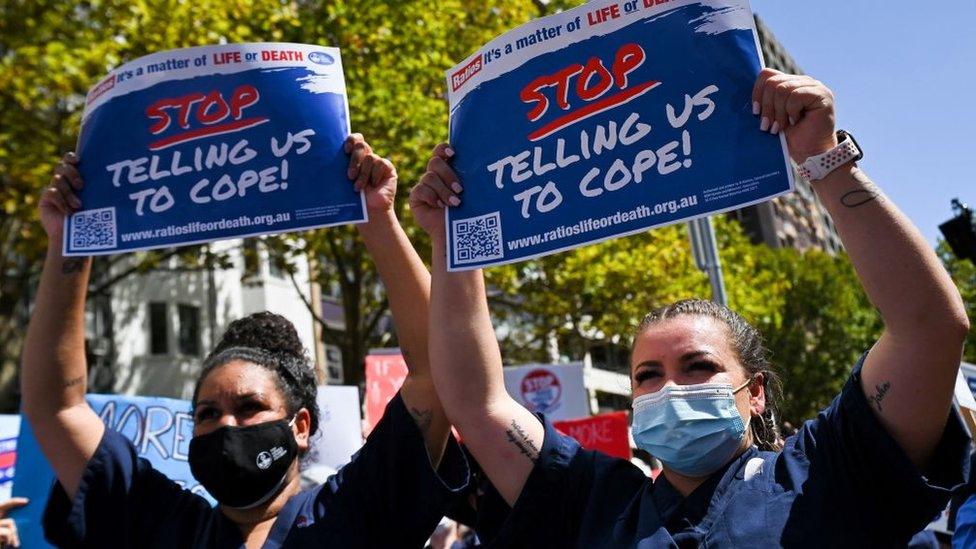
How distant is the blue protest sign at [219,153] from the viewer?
9.87 ft

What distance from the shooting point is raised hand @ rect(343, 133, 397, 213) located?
295 cm

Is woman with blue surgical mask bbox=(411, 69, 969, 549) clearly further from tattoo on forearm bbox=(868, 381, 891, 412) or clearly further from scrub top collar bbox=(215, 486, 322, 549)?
scrub top collar bbox=(215, 486, 322, 549)

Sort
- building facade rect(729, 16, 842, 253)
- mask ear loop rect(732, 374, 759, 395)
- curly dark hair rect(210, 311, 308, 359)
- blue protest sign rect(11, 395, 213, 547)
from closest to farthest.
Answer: mask ear loop rect(732, 374, 759, 395) < curly dark hair rect(210, 311, 308, 359) < blue protest sign rect(11, 395, 213, 547) < building facade rect(729, 16, 842, 253)

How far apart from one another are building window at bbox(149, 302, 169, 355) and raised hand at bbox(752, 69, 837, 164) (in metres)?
21.3

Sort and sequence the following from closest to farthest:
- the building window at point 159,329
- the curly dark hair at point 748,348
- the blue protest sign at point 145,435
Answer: the curly dark hair at point 748,348 → the blue protest sign at point 145,435 → the building window at point 159,329

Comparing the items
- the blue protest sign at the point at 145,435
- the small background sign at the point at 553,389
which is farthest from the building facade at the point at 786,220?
the blue protest sign at the point at 145,435

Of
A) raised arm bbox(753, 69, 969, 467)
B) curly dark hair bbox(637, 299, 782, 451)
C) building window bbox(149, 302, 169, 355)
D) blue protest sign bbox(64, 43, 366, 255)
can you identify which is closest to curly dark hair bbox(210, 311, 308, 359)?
blue protest sign bbox(64, 43, 366, 255)

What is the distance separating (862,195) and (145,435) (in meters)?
3.62

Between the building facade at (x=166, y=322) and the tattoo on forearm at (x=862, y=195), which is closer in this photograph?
the tattoo on forearm at (x=862, y=195)

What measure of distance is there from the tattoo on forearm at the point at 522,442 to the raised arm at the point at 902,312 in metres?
0.82

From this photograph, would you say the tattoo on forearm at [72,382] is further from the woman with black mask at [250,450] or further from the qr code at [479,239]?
the qr code at [479,239]

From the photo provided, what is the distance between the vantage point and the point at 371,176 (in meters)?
2.99

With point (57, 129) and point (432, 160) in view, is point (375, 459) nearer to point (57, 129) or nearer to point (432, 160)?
point (432, 160)

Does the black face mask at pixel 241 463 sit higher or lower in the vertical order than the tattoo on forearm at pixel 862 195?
lower
